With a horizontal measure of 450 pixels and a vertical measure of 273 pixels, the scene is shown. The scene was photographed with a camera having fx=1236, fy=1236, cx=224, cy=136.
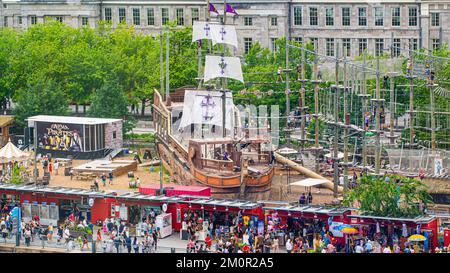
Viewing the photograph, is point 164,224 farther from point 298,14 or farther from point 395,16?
point 298,14

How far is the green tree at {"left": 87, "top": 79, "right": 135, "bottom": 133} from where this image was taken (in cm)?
10650

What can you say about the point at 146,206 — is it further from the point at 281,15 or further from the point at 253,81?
the point at 281,15

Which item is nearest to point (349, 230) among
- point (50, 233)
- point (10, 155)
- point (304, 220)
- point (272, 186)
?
point (304, 220)

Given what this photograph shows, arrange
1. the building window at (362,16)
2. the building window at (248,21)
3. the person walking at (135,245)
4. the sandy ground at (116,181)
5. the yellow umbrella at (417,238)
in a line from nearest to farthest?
the yellow umbrella at (417,238)
the person walking at (135,245)
the sandy ground at (116,181)
the building window at (362,16)
the building window at (248,21)

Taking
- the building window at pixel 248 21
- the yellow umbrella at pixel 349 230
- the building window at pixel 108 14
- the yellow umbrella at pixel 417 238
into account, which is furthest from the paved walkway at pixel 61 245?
the building window at pixel 108 14

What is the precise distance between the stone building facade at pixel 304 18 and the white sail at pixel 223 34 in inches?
1273

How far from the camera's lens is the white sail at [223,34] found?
92.6m

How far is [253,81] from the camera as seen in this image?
104750mm

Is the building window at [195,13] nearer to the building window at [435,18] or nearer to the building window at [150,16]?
the building window at [150,16]

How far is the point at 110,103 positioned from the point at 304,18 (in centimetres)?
3174

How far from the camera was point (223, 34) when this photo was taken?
9269cm

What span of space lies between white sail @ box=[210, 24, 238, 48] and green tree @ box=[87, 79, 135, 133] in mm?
16360

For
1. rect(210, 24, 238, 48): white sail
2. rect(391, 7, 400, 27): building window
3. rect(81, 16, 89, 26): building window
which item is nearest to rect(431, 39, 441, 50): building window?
rect(391, 7, 400, 27): building window

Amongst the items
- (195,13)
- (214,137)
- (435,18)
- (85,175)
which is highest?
(195,13)
